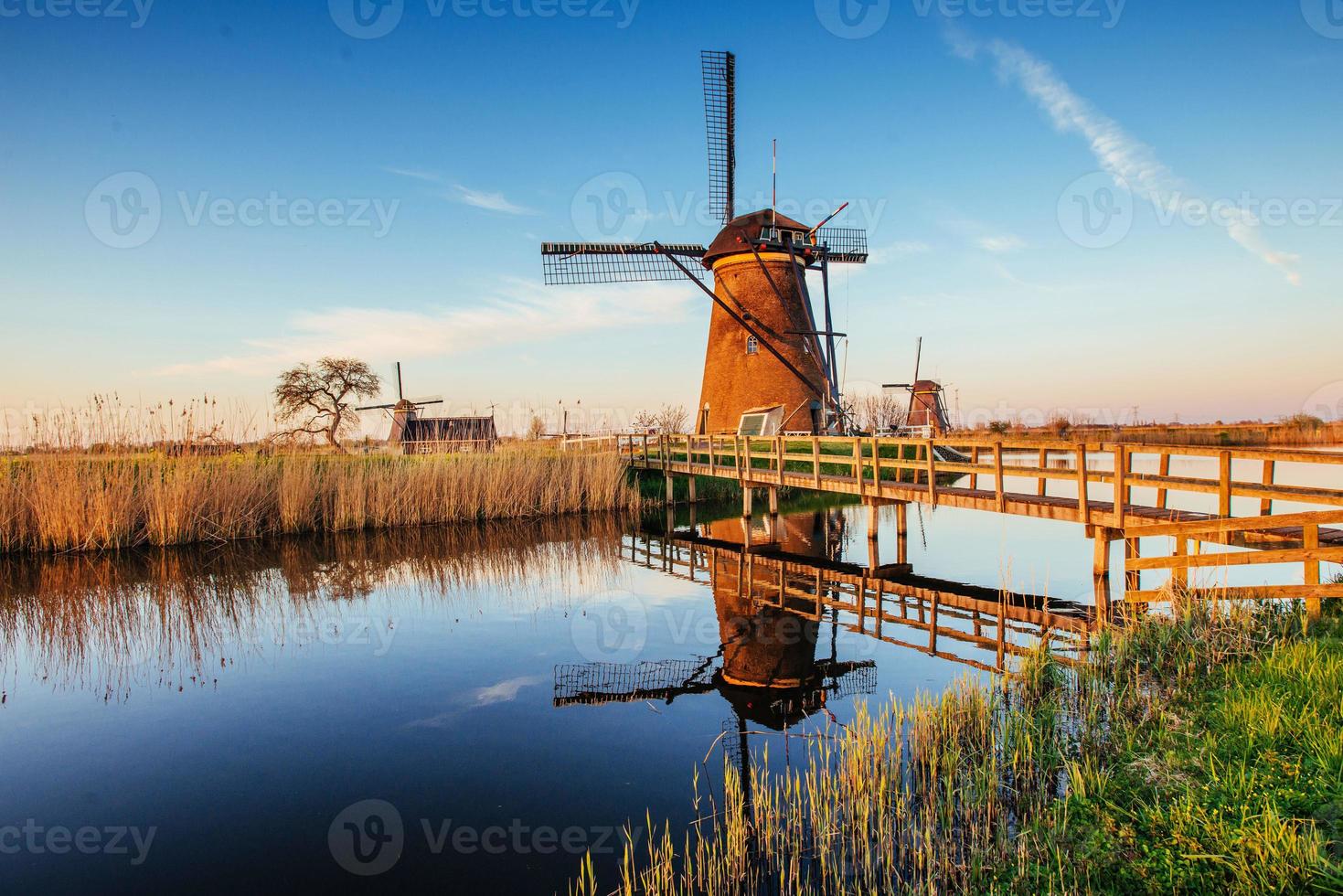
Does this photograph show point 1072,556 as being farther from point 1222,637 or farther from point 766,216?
point 766,216

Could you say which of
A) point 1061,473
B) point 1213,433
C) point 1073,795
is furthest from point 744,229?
point 1213,433

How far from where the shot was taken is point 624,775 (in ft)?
15.2

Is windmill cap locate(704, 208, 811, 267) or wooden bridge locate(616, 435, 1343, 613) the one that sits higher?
windmill cap locate(704, 208, 811, 267)

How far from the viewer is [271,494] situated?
14203mm

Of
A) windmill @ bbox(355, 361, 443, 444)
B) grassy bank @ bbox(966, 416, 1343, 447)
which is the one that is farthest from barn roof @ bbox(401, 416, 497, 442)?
grassy bank @ bbox(966, 416, 1343, 447)

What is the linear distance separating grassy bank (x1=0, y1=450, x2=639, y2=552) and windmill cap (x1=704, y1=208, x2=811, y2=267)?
26.5ft

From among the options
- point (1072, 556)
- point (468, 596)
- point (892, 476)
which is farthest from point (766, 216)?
point (468, 596)

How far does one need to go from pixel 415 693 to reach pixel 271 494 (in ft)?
33.0

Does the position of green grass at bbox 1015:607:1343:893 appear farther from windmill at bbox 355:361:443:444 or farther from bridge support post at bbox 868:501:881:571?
windmill at bbox 355:361:443:444

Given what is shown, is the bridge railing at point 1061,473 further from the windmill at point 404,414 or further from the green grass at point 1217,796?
the windmill at point 404,414

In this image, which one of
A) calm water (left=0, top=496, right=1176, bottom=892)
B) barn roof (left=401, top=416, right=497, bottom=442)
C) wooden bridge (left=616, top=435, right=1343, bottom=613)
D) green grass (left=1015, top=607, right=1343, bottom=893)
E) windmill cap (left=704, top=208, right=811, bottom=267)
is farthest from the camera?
barn roof (left=401, top=416, right=497, bottom=442)

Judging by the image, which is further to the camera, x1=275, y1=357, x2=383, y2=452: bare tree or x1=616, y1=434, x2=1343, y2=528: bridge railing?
x1=275, y1=357, x2=383, y2=452: bare tree

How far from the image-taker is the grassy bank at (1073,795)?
9.02ft

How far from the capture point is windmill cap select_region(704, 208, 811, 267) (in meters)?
21.9
